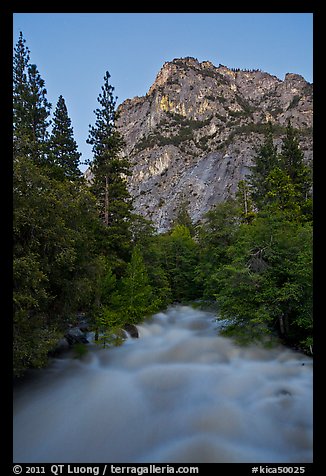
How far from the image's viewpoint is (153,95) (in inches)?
Result: 6122

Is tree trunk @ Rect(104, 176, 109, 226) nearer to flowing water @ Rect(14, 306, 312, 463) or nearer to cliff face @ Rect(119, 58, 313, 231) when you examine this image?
flowing water @ Rect(14, 306, 312, 463)

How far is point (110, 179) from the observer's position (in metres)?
18.9

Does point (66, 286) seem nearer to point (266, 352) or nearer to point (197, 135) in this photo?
point (266, 352)

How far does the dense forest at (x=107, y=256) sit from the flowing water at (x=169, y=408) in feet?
4.16

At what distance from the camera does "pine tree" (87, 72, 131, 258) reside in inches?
685

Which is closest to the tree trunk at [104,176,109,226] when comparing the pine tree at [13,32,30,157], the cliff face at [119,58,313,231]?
the pine tree at [13,32,30,157]

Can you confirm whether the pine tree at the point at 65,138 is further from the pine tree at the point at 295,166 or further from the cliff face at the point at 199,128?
the cliff face at the point at 199,128

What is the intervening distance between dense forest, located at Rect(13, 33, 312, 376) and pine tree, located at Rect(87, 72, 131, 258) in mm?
72

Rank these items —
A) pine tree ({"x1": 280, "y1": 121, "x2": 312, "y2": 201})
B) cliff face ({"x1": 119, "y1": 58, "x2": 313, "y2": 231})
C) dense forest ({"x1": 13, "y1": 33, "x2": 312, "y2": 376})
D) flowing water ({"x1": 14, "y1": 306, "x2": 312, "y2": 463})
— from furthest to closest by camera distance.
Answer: cliff face ({"x1": 119, "y1": 58, "x2": 313, "y2": 231}) < pine tree ({"x1": 280, "y1": 121, "x2": 312, "y2": 201}) < dense forest ({"x1": 13, "y1": 33, "x2": 312, "y2": 376}) < flowing water ({"x1": 14, "y1": 306, "x2": 312, "y2": 463})

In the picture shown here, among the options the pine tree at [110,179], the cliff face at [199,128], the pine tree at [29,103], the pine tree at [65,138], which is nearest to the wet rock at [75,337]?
the pine tree at [110,179]

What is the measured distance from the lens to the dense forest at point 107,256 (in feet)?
27.6

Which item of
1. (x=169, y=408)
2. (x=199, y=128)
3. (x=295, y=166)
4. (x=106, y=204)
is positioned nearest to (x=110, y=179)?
(x=106, y=204)

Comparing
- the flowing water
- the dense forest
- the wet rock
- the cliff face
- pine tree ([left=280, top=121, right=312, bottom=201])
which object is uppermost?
the cliff face

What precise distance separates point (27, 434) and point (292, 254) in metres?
11.1
